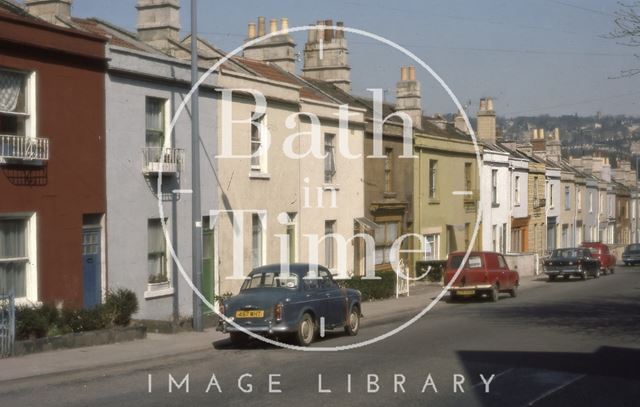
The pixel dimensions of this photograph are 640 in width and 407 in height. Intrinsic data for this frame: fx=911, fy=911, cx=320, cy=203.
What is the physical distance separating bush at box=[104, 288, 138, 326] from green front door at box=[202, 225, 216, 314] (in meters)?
4.58

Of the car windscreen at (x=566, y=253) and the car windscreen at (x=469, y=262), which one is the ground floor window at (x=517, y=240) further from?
the car windscreen at (x=469, y=262)

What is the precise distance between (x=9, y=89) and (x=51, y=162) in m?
1.79

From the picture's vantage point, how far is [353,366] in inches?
606

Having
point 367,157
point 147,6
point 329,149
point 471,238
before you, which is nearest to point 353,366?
point 147,6

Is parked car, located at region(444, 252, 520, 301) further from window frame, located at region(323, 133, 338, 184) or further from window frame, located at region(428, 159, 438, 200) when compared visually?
window frame, located at region(428, 159, 438, 200)

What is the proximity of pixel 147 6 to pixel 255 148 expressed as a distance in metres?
5.16

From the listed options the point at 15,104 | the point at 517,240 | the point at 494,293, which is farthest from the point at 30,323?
the point at 517,240

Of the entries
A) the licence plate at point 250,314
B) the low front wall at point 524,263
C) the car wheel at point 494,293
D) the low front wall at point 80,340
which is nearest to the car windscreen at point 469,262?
the car wheel at point 494,293

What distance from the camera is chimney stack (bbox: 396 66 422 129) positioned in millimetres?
42531

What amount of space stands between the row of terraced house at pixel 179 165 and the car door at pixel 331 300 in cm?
496

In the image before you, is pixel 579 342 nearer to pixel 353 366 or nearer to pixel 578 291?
pixel 353 366

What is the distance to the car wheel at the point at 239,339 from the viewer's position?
18.6 meters

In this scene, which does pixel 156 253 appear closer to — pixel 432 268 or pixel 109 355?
pixel 109 355

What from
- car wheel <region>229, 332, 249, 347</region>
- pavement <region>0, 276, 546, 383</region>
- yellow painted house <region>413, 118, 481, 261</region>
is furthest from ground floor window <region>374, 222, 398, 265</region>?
car wheel <region>229, 332, 249, 347</region>
